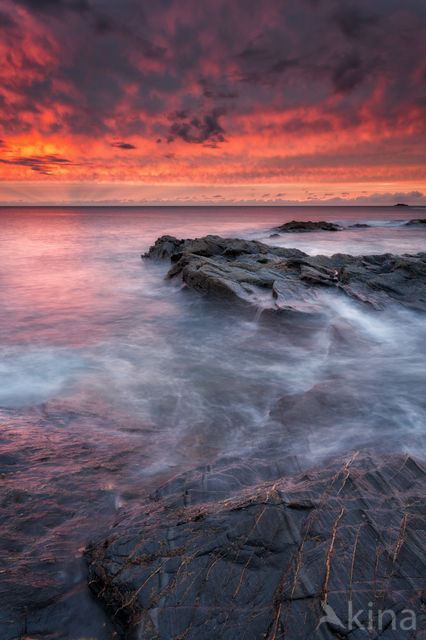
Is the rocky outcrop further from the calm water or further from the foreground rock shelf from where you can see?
the foreground rock shelf

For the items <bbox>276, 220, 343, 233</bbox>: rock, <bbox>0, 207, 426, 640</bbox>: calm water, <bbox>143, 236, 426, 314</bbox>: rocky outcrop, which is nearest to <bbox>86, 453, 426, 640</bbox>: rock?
<bbox>0, 207, 426, 640</bbox>: calm water

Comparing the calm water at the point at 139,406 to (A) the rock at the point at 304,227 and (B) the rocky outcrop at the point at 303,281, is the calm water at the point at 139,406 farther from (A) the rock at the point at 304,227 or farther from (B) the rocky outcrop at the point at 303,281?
(A) the rock at the point at 304,227

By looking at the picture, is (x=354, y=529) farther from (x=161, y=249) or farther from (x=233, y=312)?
(x=161, y=249)

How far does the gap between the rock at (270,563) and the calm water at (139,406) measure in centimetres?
33

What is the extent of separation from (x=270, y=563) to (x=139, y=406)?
11.2 feet

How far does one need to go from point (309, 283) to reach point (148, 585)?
9.95 metres

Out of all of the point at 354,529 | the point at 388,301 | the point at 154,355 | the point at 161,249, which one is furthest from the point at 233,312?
the point at 161,249

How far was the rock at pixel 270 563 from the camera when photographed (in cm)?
180

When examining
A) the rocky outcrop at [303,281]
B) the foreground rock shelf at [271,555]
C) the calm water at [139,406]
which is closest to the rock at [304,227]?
the rocky outcrop at [303,281]

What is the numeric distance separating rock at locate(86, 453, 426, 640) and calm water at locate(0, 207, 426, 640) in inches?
12.8

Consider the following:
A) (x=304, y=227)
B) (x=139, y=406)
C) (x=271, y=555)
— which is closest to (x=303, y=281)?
(x=139, y=406)

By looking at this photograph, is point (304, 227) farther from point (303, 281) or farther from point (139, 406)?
point (139, 406)

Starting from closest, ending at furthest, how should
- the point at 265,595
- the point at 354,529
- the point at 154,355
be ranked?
the point at 265,595, the point at 354,529, the point at 154,355

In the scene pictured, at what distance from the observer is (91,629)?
1955mm
